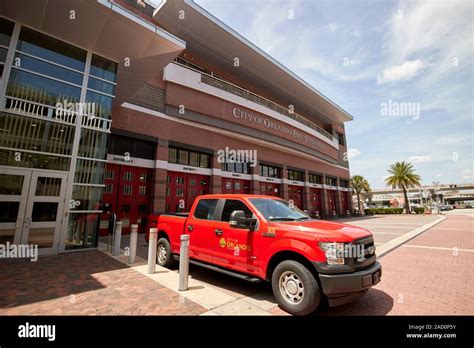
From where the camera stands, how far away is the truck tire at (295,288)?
136 inches

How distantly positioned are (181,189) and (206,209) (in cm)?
1012

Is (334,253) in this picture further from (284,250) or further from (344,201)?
(344,201)

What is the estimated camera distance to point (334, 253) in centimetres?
349

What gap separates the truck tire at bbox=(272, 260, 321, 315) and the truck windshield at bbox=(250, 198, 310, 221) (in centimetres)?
101

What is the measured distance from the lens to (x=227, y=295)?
4.45m

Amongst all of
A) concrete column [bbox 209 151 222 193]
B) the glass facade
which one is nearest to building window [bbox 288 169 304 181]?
concrete column [bbox 209 151 222 193]

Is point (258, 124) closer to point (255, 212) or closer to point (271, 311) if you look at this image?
point (255, 212)

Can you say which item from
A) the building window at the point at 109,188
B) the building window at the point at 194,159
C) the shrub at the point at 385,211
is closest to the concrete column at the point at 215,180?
the building window at the point at 194,159

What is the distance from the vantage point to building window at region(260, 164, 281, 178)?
73.2 ft

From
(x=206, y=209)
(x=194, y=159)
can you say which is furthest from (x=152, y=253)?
(x=194, y=159)

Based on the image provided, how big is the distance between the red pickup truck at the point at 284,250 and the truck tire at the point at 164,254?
97 cm

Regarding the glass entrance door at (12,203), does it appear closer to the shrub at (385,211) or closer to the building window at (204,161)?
the building window at (204,161)
